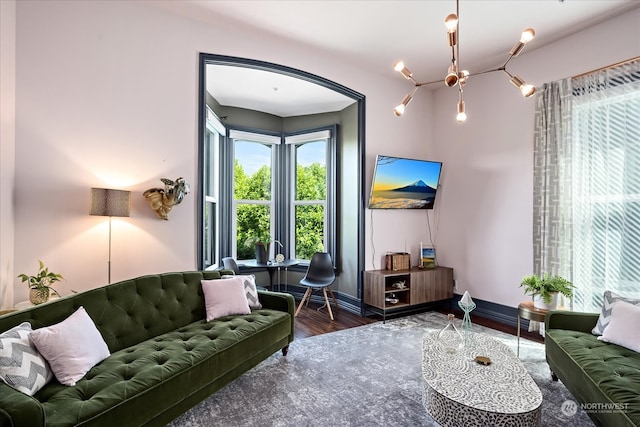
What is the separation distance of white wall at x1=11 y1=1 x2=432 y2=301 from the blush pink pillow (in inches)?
20.0

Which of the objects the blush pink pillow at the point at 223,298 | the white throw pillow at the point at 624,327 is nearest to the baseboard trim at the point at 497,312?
the white throw pillow at the point at 624,327

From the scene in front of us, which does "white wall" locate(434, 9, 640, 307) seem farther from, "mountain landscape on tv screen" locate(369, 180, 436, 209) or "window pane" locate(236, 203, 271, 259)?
"window pane" locate(236, 203, 271, 259)

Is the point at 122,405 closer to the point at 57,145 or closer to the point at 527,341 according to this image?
the point at 57,145

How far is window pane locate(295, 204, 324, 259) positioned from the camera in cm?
555

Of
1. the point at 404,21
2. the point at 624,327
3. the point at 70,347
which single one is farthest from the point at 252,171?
the point at 624,327

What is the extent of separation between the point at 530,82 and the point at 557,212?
5.18ft

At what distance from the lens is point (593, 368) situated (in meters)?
2.04

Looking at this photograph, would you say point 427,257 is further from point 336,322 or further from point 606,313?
point 606,313

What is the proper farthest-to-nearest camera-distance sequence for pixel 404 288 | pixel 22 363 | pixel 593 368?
pixel 404 288, pixel 593 368, pixel 22 363

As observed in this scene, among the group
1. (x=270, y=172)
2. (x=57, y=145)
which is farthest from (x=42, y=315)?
(x=270, y=172)

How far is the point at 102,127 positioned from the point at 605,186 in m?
4.82

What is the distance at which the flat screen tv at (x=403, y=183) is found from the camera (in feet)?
14.9

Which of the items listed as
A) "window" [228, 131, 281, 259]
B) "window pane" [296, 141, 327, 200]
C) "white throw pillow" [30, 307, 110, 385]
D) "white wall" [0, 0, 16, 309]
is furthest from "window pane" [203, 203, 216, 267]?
"white throw pillow" [30, 307, 110, 385]

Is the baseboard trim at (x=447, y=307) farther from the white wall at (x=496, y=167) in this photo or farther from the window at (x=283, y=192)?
the window at (x=283, y=192)
